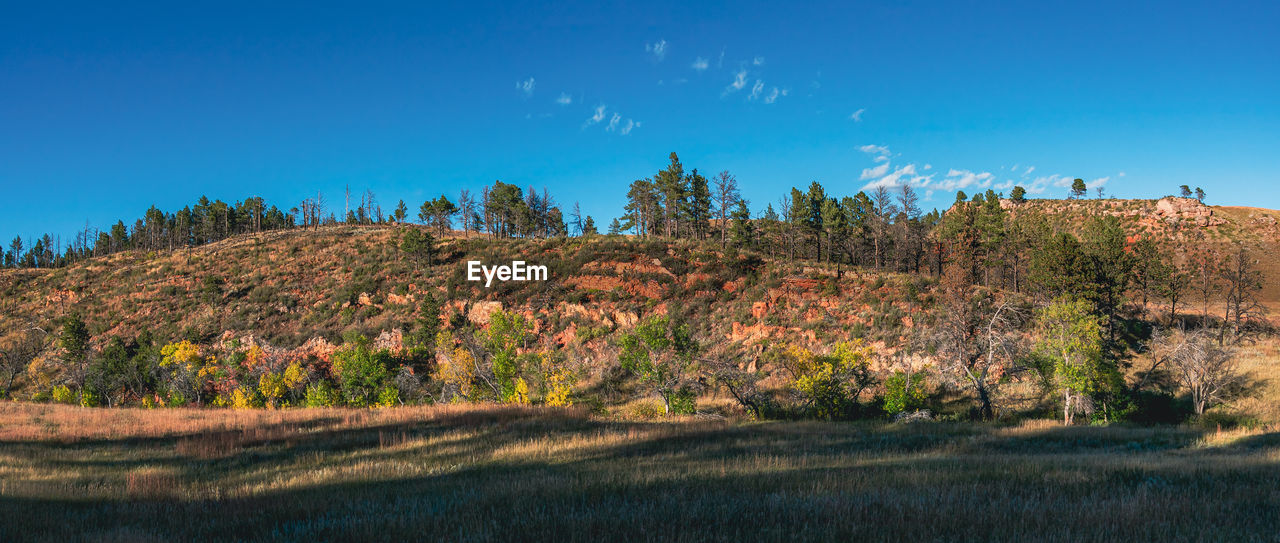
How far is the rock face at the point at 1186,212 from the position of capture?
97.0 metres

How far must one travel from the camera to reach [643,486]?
7.77 meters

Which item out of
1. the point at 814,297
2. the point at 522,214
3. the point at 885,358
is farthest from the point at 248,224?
the point at 885,358

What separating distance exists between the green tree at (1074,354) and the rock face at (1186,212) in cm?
11104

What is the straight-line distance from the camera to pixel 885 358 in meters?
36.0

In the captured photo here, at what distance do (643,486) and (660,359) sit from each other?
16.1 m

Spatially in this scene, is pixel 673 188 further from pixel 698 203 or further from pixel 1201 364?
pixel 1201 364

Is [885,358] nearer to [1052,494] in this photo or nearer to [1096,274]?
[1096,274]

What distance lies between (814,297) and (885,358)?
10408 millimetres

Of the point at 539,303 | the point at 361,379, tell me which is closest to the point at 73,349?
the point at 361,379

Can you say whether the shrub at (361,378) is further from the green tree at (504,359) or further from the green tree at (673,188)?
the green tree at (673,188)

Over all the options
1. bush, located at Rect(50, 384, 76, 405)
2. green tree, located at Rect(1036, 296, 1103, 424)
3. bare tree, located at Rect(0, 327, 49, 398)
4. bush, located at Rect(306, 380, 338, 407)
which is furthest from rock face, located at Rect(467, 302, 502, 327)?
green tree, located at Rect(1036, 296, 1103, 424)

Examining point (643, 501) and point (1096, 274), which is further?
point (1096, 274)

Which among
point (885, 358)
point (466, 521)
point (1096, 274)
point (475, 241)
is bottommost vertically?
point (885, 358)

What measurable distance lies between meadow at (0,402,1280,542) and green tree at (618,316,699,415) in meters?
8.11
